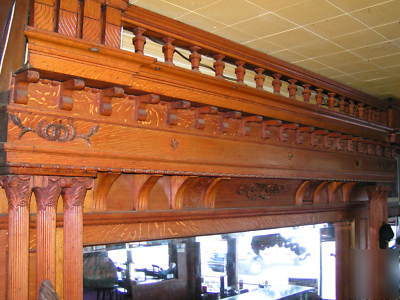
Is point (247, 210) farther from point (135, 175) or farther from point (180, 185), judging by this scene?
point (135, 175)

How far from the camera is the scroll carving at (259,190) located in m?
3.19

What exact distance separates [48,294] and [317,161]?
8.16 feet

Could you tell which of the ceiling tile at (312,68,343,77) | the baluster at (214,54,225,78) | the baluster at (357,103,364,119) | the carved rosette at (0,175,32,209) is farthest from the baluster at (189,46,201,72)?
the baluster at (357,103,364,119)

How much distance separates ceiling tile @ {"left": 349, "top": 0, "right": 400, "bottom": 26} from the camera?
8.29 ft

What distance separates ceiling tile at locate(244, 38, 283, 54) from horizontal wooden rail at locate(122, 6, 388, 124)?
0.20 m

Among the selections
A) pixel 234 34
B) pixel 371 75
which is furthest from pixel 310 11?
pixel 371 75

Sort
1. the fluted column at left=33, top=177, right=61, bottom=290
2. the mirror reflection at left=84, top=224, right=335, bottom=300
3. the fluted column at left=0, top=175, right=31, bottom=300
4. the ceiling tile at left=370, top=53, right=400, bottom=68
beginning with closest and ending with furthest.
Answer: the fluted column at left=0, top=175, right=31, bottom=300 → the fluted column at left=33, top=177, right=61, bottom=290 → the mirror reflection at left=84, top=224, right=335, bottom=300 → the ceiling tile at left=370, top=53, right=400, bottom=68

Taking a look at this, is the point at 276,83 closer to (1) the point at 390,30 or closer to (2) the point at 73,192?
(1) the point at 390,30

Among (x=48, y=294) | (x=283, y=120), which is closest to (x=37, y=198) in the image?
(x=48, y=294)

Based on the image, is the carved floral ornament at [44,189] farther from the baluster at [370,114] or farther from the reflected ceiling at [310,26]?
the baluster at [370,114]

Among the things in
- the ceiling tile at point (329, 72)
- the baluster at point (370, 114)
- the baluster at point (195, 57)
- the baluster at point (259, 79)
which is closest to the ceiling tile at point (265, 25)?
the baluster at point (259, 79)

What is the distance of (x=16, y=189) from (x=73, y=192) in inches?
10.2

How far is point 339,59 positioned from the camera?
11.4 feet

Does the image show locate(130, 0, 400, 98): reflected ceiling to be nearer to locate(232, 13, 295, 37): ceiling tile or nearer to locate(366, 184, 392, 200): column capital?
locate(232, 13, 295, 37): ceiling tile
